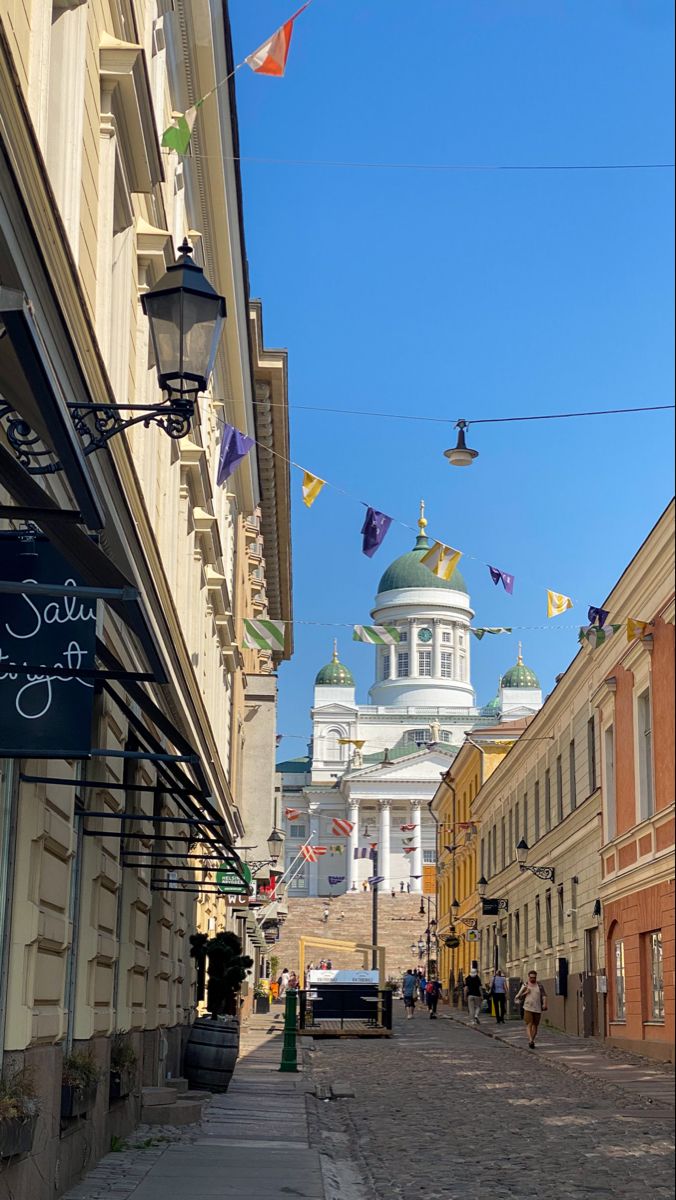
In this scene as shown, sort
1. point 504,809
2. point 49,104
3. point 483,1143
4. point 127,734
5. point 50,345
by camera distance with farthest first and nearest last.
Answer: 1. point 504,809
2. point 127,734
3. point 483,1143
4. point 49,104
5. point 50,345

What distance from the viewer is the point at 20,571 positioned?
20.6 feet

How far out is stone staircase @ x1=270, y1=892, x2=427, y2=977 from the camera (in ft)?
291

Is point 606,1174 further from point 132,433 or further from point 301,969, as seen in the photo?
point 301,969

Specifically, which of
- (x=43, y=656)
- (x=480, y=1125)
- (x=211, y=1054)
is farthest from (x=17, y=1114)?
(x=211, y=1054)

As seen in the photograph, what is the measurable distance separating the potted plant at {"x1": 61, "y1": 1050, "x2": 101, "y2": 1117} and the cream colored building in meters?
0.12

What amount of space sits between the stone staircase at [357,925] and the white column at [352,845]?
24.0 meters

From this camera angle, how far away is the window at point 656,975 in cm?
156

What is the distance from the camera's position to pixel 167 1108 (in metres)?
12.8

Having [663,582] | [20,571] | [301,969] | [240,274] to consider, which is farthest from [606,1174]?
[301,969]

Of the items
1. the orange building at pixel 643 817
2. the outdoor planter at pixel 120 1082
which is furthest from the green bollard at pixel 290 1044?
the orange building at pixel 643 817

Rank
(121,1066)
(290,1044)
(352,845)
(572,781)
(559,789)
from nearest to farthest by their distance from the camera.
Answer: (121,1066), (290,1044), (572,781), (559,789), (352,845)

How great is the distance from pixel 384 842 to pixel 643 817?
13391cm

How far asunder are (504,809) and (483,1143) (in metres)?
38.2

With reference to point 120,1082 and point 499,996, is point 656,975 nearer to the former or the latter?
point 120,1082
